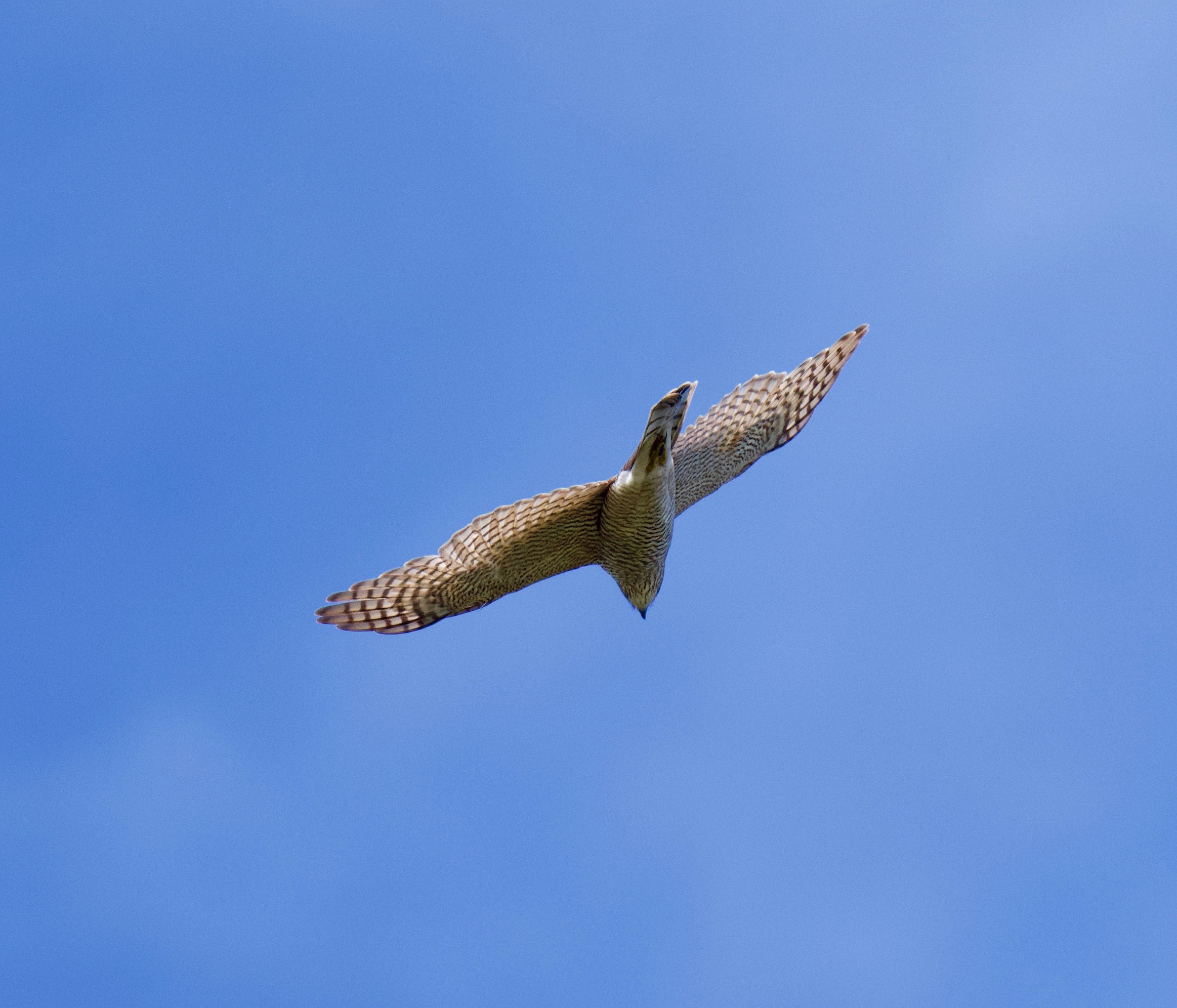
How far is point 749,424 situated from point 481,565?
12.2ft

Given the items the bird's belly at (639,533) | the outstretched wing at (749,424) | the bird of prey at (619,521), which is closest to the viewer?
the bird's belly at (639,533)

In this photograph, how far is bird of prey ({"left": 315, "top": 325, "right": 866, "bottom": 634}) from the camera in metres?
14.2

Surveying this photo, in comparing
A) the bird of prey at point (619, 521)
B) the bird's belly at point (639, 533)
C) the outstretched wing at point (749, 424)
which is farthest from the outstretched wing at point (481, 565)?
the outstretched wing at point (749, 424)

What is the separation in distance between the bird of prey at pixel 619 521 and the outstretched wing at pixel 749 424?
1cm

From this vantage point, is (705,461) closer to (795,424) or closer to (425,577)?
(795,424)

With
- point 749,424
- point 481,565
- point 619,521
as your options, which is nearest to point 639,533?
point 619,521

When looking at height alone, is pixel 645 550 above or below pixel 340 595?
Result: below

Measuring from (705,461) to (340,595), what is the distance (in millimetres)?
4550

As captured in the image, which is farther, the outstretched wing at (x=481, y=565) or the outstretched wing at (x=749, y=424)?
the outstretched wing at (x=749, y=424)

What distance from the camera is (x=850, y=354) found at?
16594 mm

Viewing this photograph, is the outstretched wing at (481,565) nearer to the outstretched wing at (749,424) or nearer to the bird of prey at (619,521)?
the bird of prey at (619,521)

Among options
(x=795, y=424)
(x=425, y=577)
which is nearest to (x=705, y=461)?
(x=795, y=424)

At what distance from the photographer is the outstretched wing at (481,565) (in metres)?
14.6

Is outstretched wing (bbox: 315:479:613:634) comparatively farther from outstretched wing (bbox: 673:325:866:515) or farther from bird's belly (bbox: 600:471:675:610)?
outstretched wing (bbox: 673:325:866:515)
